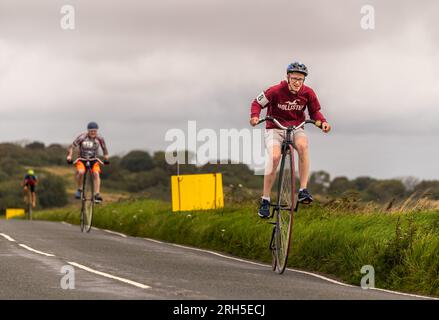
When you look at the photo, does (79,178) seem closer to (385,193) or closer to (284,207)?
(284,207)

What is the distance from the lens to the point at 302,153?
41.9ft

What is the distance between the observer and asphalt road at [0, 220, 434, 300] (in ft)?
31.8

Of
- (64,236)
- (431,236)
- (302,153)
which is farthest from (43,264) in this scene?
(64,236)

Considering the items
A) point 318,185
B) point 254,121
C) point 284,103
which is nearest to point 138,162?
point 318,185

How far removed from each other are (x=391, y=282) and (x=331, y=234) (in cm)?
244

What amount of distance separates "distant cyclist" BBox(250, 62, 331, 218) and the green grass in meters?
1.60

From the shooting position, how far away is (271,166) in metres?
12.8

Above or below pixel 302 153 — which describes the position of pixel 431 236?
below

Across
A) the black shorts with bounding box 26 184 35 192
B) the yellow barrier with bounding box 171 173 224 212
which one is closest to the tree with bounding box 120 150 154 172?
the black shorts with bounding box 26 184 35 192

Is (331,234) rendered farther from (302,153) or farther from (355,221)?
(302,153)

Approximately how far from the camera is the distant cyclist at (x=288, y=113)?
41.8ft

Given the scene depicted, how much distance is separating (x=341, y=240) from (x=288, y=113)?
2650 millimetres

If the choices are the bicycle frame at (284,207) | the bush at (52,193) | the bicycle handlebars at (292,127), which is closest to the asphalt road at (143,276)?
the bicycle frame at (284,207)

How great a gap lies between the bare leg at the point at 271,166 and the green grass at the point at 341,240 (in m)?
1.86
